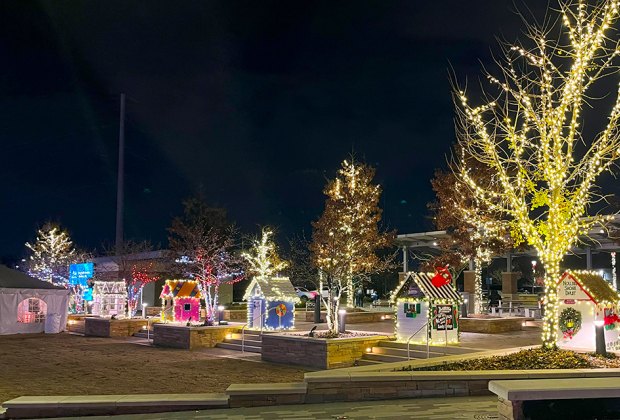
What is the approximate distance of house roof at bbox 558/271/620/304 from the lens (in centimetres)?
1436

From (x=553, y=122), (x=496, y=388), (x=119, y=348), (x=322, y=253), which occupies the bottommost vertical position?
(x=119, y=348)

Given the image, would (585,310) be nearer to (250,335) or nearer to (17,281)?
(250,335)

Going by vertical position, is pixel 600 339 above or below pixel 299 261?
below

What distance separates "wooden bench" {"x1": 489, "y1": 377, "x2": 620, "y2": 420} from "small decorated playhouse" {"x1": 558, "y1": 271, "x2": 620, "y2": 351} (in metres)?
7.37

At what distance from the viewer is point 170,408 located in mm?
9914

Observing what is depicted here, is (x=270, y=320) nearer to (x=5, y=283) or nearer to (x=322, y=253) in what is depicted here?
(x=322, y=253)

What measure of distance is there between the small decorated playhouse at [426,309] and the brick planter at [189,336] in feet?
24.7

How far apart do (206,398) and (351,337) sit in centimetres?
761

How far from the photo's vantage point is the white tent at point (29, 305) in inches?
1101

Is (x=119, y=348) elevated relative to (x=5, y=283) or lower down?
lower down

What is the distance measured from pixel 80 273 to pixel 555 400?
33.7 meters

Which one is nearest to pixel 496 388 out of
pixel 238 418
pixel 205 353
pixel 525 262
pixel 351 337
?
pixel 238 418

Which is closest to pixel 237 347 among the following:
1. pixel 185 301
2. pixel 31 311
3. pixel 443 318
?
pixel 185 301

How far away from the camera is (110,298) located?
30.0 metres
